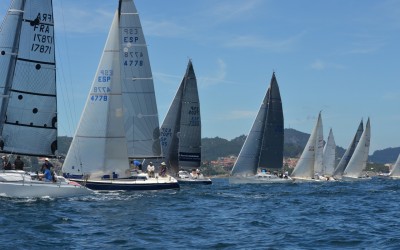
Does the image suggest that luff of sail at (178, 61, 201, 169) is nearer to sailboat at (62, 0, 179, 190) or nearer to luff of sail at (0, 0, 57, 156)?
sailboat at (62, 0, 179, 190)

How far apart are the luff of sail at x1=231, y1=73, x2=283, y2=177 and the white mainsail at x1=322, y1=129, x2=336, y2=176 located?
27620 millimetres

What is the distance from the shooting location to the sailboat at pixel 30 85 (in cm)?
3269

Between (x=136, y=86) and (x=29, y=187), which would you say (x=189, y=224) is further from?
(x=136, y=86)

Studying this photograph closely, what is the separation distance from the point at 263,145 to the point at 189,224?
1851 inches

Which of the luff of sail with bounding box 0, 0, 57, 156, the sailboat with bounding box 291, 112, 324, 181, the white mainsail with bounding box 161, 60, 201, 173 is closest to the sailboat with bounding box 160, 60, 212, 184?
the white mainsail with bounding box 161, 60, 201, 173

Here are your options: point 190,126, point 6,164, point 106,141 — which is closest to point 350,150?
point 190,126

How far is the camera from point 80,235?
21.0 m

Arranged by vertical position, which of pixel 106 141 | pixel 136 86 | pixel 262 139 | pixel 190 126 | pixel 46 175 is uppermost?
pixel 136 86

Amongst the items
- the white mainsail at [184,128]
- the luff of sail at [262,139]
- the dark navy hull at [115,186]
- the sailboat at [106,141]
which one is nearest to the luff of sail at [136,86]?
the sailboat at [106,141]

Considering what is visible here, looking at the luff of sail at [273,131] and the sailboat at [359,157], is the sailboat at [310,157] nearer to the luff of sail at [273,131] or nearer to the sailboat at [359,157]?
the luff of sail at [273,131]

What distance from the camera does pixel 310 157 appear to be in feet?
277

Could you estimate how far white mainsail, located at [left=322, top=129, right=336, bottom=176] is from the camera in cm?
9788

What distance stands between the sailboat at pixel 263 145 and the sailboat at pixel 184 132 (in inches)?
301

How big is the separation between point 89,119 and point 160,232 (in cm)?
1810
